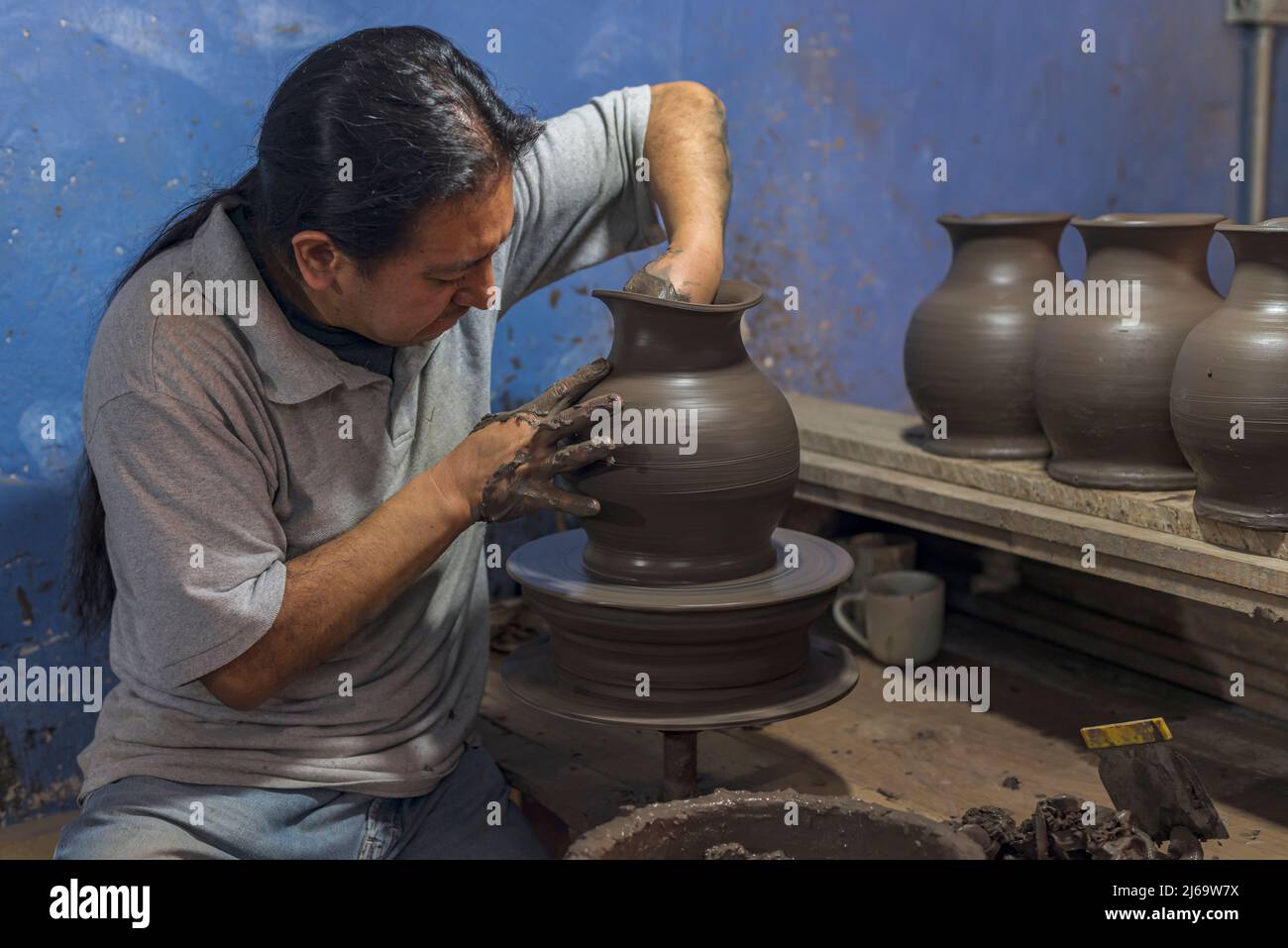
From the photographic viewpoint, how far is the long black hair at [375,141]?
5.95ft

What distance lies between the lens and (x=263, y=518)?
1.90 m

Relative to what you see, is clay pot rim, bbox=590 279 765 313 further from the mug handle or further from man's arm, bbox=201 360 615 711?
the mug handle

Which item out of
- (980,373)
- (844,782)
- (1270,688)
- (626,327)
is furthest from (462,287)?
(1270,688)

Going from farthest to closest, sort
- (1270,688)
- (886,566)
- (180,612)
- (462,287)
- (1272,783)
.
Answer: (886,566), (1270,688), (1272,783), (462,287), (180,612)

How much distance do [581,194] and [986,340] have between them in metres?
0.91

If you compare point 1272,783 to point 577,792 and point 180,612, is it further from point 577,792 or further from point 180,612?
point 180,612

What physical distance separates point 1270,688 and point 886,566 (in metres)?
0.88

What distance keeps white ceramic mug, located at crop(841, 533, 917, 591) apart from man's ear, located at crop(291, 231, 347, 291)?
62.6 inches

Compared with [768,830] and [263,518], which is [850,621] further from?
[263,518]

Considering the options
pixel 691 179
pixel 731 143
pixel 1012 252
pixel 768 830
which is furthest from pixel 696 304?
pixel 731 143

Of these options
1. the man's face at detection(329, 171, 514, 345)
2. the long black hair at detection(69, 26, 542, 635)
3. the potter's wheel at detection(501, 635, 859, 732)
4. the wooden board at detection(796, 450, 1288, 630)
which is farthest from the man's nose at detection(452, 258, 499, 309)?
the wooden board at detection(796, 450, 1288, 630)

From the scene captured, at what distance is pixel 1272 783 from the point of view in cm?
225

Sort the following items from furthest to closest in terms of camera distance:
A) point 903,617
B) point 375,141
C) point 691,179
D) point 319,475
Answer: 1. point 903,617
2. point 691,179
3. point 319,475
4. point 375,141

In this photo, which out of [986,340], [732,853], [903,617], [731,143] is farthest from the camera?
[731,143]
